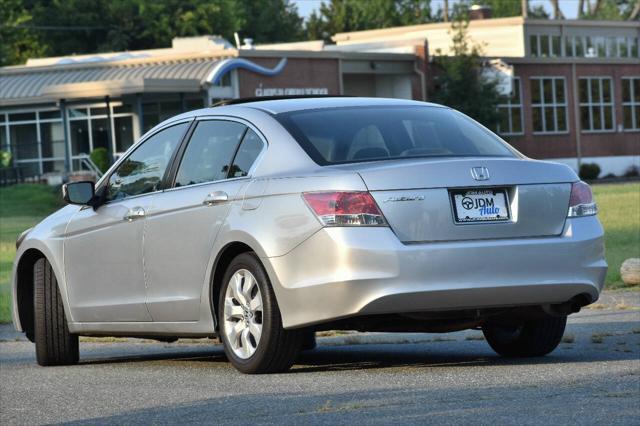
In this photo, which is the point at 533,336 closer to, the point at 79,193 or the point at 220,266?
the point at 220,266

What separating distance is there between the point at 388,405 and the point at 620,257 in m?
13.4

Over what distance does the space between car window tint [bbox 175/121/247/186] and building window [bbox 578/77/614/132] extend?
59.3m

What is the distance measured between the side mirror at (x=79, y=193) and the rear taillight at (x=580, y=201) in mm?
3362

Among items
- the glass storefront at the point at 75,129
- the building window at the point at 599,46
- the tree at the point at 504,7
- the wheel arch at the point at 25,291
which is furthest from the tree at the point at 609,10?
the wheel arch at the point at 25,291

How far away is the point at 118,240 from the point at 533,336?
2.73m

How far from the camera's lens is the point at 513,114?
65.4 m

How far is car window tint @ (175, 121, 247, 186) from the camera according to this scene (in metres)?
9.19

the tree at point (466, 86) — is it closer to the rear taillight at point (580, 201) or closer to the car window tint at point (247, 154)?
the car window tint at point (247, 154)

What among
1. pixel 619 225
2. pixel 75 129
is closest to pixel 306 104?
pixel 619 225

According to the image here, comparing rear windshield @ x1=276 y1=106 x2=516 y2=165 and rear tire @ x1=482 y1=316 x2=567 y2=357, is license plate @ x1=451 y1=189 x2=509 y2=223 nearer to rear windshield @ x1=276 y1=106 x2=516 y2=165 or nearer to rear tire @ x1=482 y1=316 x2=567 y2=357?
rear windshield @ x1=276 y1=106 x2=516 y2=165

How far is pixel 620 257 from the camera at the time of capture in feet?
65.4

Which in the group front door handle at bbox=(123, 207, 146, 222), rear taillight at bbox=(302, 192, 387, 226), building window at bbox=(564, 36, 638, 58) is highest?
building window at bbox=(564, 36, 638, 58)

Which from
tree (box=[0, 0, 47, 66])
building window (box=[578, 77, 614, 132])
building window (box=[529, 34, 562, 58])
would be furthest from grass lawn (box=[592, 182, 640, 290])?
tree (box=[0, 0, 47, 66])

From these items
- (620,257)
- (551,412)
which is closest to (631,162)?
(620,257)
